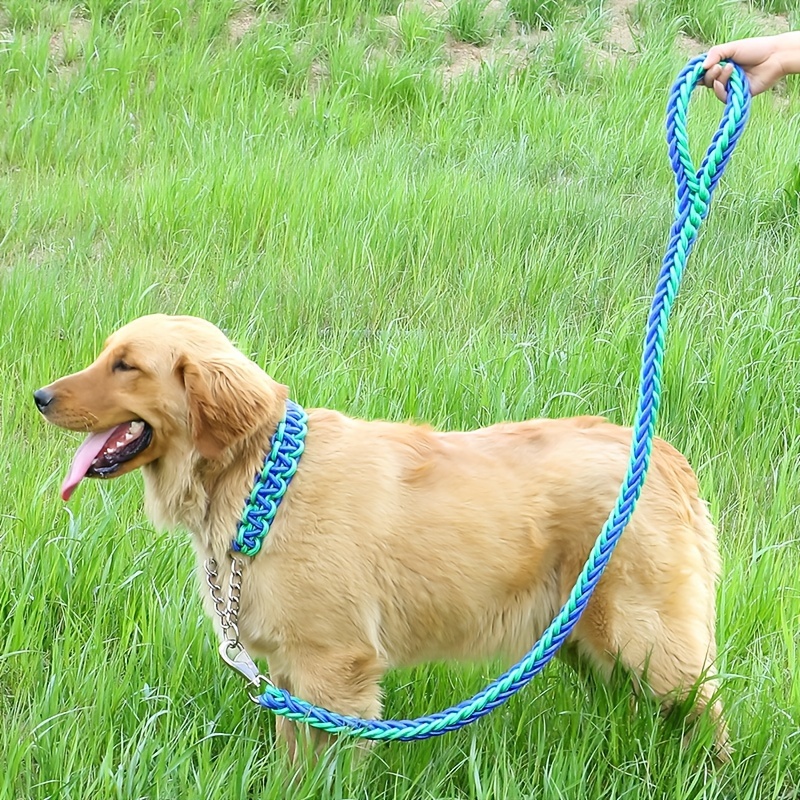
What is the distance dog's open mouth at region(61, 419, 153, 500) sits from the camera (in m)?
2.42

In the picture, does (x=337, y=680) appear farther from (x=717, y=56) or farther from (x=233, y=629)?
(x=717, y=56)

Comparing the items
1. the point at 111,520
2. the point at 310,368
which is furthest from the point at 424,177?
the point at 111,520

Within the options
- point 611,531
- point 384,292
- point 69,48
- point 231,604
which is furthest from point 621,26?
point 231,604

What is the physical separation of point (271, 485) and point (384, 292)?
245cm

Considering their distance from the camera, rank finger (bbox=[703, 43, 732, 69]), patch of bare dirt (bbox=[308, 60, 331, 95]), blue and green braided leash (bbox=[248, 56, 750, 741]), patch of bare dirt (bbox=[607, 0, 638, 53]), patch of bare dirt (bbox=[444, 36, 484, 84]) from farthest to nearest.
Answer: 1. patch of bare dirt (bbox=[607, 0, 638, 53])
2. patch of bare dirt (bbox=[444, 36, 484, 84])
3. patch of bare dirt (bbox=[308, 60, 331, 95])
4. finger (bbox=[703, 43, 732, 69])
5. blue and green braided leash (bbox=[248, 56, 750, 741])

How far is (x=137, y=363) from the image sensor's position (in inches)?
96.0

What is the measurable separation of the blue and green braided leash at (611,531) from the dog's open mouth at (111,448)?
2.26 ft

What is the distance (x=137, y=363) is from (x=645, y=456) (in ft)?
4.15

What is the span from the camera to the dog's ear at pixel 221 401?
2422 millimetres

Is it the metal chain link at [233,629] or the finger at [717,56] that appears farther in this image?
the finger at [717,56]

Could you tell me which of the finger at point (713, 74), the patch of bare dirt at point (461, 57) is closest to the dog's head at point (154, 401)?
the finger at point (713, 74)

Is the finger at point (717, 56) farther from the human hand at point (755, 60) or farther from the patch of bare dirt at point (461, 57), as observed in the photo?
the patch of bare dirt at point (461, 57)

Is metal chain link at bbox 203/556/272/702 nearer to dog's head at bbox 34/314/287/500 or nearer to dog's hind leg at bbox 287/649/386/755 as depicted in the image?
dog's hind leg at bbox 287/649/386/755

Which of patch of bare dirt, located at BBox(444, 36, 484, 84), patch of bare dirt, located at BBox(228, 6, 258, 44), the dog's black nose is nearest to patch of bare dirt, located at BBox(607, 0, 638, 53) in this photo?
patch of bare dirt, located at BBox(444, 36, 484, 84)
